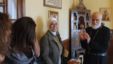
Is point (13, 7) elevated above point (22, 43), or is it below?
above

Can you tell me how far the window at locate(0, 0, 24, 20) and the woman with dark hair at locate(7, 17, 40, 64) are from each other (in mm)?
266

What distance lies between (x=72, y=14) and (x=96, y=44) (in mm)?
1241

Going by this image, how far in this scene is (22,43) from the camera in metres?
2.14

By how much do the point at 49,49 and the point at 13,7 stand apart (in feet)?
2.57

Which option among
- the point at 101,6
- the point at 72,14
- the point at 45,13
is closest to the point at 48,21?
the point at 45,13

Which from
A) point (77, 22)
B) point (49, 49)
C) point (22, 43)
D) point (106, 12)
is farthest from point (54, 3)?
point (106, 12)

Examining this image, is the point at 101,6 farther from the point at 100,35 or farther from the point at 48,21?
the point at 48,21

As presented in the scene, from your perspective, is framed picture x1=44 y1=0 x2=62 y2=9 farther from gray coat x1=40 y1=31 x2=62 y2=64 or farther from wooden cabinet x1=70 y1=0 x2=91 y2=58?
wooden cabinet x1=70 y1=0 x2=91 y2=58

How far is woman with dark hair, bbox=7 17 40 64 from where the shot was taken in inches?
81.5

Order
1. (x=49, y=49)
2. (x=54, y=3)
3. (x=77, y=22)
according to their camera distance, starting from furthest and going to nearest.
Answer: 1. (x=77, y=22)
2. (x=54, y=3)
3. (x=49, y=49)

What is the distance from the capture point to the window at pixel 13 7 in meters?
2.48

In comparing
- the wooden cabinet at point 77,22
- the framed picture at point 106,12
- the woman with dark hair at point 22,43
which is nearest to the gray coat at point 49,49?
the woman with dark hair at point 22,43

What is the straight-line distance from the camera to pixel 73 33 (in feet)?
14.7

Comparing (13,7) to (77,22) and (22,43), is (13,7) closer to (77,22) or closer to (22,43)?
(22,43)
